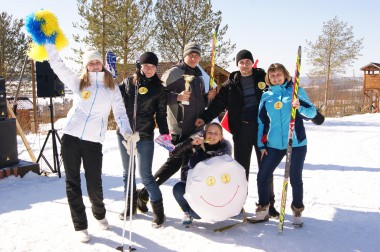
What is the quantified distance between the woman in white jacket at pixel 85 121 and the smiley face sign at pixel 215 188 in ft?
2.51

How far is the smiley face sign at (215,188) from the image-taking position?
3.48 m

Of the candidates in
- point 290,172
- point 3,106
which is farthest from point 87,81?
point 3,106

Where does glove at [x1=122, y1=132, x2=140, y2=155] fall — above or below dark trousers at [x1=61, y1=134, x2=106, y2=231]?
above

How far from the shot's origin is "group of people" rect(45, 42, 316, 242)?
133 inches

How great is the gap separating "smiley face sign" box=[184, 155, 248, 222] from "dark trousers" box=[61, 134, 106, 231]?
3.24 ft

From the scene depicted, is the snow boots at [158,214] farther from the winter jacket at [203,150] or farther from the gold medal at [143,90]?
the gold medal at [143,90]

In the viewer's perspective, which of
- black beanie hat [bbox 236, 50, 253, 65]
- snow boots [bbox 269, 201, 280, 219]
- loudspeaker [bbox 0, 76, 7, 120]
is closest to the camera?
black beanie hat [bbox 236, 50, 253, 65]

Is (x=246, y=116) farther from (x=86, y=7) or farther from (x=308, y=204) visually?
(x=86, y=7)

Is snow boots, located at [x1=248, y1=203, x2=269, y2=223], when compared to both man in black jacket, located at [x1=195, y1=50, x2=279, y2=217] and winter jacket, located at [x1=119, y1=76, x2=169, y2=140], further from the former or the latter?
winter jacket, located at [x1=119, y1=76, x2=169, y2=140]

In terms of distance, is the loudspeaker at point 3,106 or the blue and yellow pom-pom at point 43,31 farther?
the loudspeaker at point 3,106

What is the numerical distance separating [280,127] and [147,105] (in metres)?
1.48

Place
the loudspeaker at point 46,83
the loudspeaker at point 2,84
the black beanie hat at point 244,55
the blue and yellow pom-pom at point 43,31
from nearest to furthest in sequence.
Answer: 1. the blue and yellow pom-pom at point 43,31
2. the black beanie hat at point 244,55
3. the loudspeaker at point 2,84
4. the loudspeaker at point 46,83

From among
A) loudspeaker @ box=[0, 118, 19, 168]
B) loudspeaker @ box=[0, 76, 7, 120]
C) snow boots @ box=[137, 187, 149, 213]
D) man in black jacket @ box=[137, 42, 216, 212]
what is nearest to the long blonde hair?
man in black jacket @ box=[137, 42, 216, 212]

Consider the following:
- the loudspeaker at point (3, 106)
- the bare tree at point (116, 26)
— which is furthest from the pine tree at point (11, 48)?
the loudspeaker at point (3, 106)
